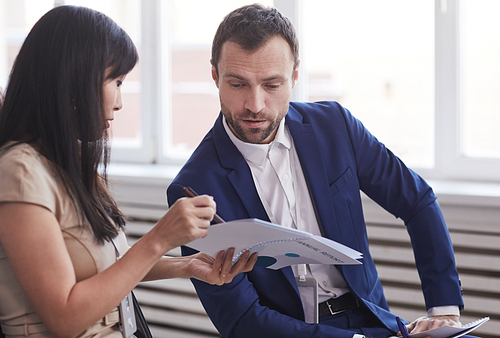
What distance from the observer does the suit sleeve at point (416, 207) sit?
1.44 meters

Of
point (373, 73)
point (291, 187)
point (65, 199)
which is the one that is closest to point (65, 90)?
point (65, 199)

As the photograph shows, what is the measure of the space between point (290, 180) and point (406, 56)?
3.97 ft

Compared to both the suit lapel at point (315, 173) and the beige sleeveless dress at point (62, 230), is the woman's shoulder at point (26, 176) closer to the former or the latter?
the beige sleeveless dress at point (62, 230)

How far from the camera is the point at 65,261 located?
0.94 m

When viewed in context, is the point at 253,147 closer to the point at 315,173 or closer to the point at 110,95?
the point at 315,173

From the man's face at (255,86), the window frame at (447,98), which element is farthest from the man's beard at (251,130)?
the window frame at (447,98)

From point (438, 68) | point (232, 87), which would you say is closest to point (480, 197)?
point (438, 68)

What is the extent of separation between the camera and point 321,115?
1.55 meters

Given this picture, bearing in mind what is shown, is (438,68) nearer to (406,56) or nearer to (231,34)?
(406,56)

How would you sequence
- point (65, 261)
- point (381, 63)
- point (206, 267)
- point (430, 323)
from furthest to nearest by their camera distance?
point (381, 63)
point (430, 323)
point (206, 267)
point (65, 261)

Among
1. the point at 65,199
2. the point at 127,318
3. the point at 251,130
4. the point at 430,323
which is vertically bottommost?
the point at 430,323

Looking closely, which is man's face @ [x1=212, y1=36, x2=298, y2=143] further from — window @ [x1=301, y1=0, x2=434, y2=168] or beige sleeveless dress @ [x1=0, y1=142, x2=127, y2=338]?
window @ [x1=301, y1=0, x2=434, y2=168]

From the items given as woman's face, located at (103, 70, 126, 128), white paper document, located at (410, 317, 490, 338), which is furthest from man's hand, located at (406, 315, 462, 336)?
woman's face, located at (103, 70, 126, 128)

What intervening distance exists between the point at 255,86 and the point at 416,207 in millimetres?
643
